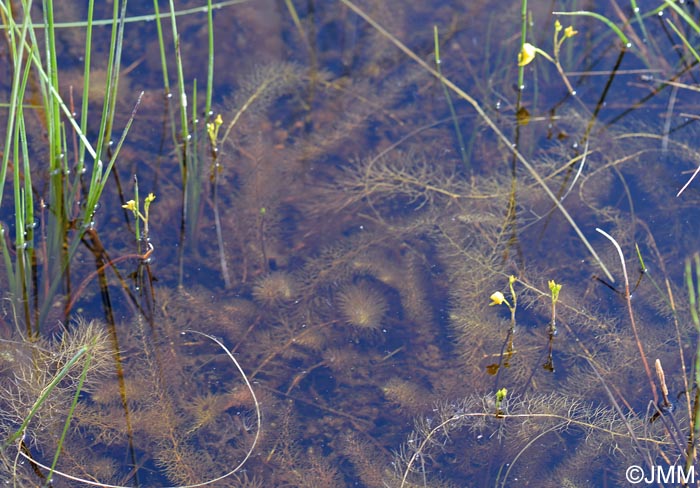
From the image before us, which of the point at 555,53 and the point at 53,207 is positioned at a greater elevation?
the point at 555,53

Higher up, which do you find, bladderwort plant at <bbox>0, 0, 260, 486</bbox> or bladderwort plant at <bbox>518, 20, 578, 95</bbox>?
bladderwort plant at <bbox>518, 20, 578, 95</bbox>

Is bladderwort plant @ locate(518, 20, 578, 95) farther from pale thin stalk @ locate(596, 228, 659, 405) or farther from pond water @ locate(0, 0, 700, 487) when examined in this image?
pale thin stalk @ locate(596, 228, 659, 405)

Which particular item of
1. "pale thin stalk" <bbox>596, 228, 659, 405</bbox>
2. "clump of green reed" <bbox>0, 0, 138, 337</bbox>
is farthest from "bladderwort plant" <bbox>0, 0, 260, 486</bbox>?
"pale thin stalk" <bbox>596, 228, 659, 405</bbox>

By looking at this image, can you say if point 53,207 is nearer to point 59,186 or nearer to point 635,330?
point 59,186

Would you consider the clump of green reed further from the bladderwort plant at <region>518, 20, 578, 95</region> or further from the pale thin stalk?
the pale thin stalk

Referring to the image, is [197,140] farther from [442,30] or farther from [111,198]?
[442,30]

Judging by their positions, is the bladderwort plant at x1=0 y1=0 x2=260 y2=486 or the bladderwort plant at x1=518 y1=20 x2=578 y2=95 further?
the bladderwort plant at x1=518 y1=20 x2=578 y2=95

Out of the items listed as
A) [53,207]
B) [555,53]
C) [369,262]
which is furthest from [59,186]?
[555,53]

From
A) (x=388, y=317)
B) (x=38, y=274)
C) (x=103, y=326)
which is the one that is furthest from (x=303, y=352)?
(x=38, y=274)

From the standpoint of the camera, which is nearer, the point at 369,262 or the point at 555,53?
the point at 369,262
